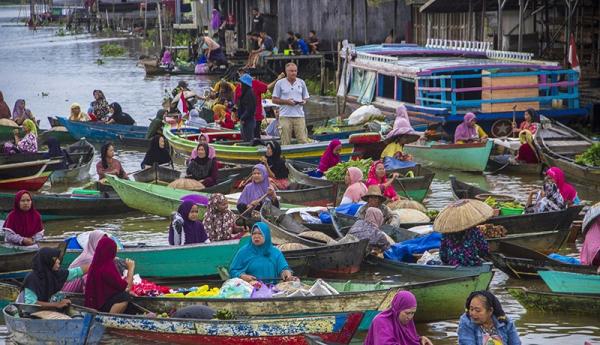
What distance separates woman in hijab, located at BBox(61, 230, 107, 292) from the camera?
1088 centimetres

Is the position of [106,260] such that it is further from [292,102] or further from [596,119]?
[596,119]

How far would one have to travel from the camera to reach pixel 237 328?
9.93 m

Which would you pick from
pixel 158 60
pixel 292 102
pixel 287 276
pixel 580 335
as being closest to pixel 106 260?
pixel 287 276

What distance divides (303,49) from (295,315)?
2612 cm

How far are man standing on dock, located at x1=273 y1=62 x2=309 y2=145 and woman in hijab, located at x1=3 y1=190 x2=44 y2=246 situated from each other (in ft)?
21.7

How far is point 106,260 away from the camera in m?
10.3

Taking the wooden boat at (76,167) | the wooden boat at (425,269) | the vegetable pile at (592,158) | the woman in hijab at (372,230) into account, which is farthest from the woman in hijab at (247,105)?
the wooden boat at (425,269)

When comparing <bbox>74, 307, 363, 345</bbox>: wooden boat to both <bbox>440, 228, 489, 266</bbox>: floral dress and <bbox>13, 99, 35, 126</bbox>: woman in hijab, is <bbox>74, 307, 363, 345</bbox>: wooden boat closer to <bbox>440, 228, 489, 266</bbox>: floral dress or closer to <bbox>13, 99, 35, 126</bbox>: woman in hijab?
<bbox>440, 228, 489, 266</bbox>: floral dress

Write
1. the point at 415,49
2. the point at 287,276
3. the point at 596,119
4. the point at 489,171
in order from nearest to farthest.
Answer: the point at 287,276
the point at 489,171
the point at 596,119
the point at 415,49

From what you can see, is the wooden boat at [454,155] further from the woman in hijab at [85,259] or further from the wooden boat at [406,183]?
the woman in hijab at [85,259]

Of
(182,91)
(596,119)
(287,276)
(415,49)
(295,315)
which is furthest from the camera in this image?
(415,49)

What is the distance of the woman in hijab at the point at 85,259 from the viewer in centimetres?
1088

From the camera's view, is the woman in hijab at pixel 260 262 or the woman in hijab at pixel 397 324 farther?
the woman in hijab at pixel 260 262

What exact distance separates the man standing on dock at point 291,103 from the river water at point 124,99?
2456mm
